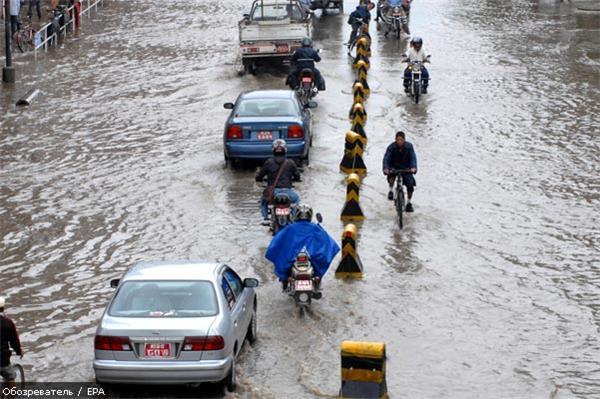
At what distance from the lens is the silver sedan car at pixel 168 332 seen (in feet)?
41.1

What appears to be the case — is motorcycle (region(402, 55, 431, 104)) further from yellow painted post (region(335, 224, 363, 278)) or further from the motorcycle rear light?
yellow painted post (region(335, 224, 363, 278))

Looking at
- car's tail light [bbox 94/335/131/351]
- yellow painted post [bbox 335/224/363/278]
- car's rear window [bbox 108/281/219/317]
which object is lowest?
yellow painted post [bbox 335/224/363/278]

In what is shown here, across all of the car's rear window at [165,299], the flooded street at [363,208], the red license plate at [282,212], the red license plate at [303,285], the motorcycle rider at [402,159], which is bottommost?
the flooded street at [363,208]

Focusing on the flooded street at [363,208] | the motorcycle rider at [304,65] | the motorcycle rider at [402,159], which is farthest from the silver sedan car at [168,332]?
the motorcycle rider at [304,65]

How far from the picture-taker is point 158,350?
12.6m

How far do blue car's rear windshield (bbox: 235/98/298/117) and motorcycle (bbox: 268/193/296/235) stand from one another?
19.4 ft

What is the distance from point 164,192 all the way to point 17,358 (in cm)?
891

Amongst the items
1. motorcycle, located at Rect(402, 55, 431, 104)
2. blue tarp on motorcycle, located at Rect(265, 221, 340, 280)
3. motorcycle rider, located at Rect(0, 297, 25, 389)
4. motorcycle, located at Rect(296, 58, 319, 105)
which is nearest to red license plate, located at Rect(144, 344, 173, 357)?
motorcycle rider, located at Rect(0, 297, 25, 389)

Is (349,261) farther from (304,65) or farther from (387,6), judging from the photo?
(387,6)

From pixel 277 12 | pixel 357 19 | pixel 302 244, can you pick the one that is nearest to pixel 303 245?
pixel 302 244

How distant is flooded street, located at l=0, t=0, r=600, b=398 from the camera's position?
1500 centimetres

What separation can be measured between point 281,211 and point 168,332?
6481 mm

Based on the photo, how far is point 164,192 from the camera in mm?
23375

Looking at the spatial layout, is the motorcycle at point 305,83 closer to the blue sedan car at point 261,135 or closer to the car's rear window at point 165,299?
the blue sedan car at point 261,135
